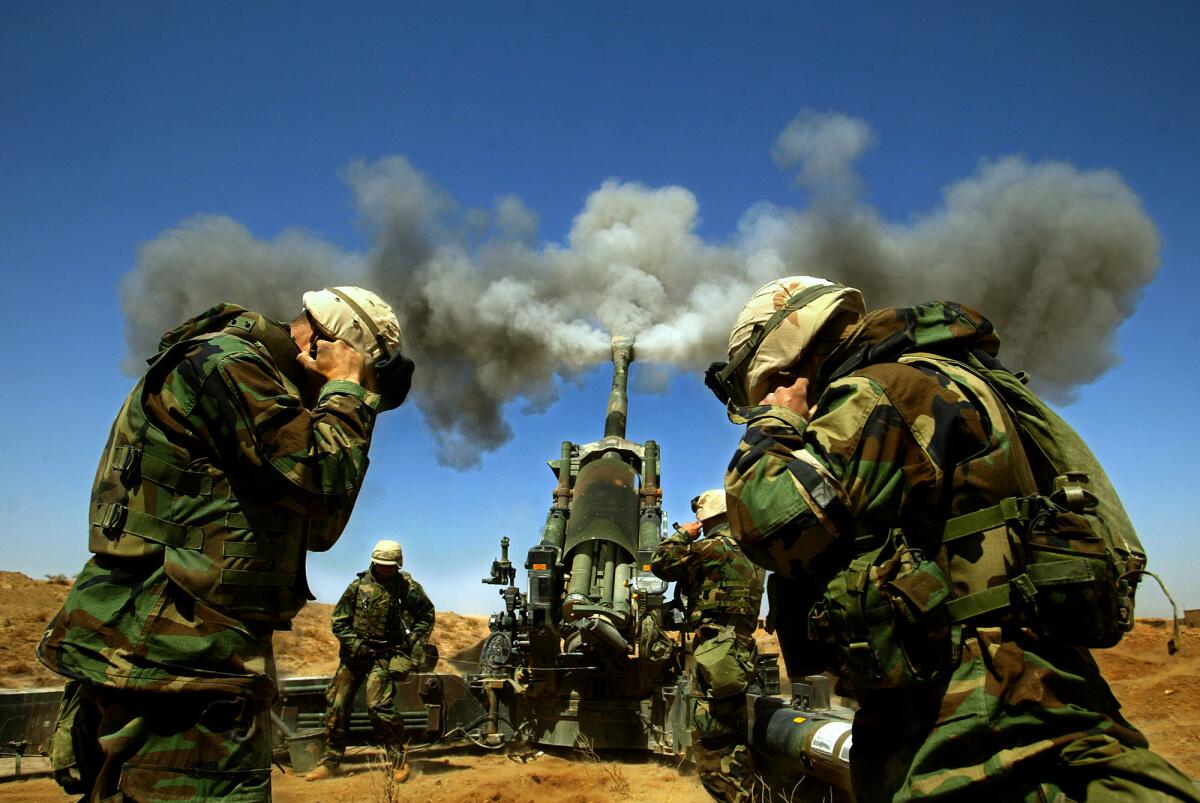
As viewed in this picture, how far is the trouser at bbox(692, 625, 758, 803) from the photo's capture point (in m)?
5.75

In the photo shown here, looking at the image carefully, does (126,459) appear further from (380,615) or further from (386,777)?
(380,615)

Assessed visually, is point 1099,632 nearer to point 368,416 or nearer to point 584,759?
point 368,416

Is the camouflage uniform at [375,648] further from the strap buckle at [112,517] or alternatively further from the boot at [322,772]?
the strap buckle at [112,517]

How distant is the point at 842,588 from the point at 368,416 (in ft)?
5.17

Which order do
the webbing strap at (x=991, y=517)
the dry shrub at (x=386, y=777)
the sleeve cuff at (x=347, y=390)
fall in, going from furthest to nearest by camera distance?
1. the dry shrub at (x=386, y=777)
2. the sleeve cuff at (x=347, y=390)
3. the webbing strap at (x=991, y=517)

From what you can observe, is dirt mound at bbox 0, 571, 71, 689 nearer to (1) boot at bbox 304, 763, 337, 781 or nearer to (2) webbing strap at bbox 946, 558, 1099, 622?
(1) boot at bbox 304, 763, 337, 781

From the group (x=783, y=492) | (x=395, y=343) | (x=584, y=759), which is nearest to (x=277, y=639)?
(x=584, y=759)

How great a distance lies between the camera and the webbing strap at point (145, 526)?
235 cm

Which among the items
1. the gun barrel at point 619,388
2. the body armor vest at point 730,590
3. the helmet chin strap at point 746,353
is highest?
the gun barrel at point 619,388

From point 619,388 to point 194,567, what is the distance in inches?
404

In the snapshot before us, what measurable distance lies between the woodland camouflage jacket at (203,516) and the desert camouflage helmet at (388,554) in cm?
593

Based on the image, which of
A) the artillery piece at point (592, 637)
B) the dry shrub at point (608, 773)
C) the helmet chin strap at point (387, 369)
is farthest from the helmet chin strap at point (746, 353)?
the artillery piece at point (592, 637)

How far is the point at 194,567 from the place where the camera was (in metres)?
2.35

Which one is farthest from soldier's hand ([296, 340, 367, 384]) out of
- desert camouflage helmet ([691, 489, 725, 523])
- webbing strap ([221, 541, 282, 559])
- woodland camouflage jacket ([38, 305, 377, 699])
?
desert camouflage helmet ([691, 489, 725, 523])
